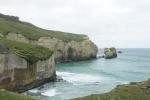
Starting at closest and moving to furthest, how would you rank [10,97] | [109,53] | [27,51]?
[10,97] → [27,51] → [109,53]

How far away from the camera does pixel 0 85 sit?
2082 inches

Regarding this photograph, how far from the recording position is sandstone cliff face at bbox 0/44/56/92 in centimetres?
5450

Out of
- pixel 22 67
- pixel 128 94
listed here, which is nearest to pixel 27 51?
pixel 22 67

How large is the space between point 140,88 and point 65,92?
3060 centimetres

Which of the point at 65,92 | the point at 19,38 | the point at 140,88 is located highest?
the point at 19,38

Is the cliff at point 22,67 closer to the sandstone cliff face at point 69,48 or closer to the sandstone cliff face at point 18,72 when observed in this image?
the sandstone cliff face at point 18,72

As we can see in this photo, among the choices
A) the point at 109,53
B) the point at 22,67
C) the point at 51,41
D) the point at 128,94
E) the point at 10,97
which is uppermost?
the point at 51,41

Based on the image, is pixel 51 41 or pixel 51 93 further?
pixel 51 41

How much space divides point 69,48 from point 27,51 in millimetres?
87805

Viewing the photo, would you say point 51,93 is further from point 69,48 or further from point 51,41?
point 69,48

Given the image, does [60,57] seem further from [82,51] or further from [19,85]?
[19,85]

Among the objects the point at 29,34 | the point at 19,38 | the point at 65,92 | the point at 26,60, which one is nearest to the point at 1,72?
the point at 26,60

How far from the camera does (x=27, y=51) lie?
64875mm

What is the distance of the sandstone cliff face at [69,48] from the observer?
A: 449ft
